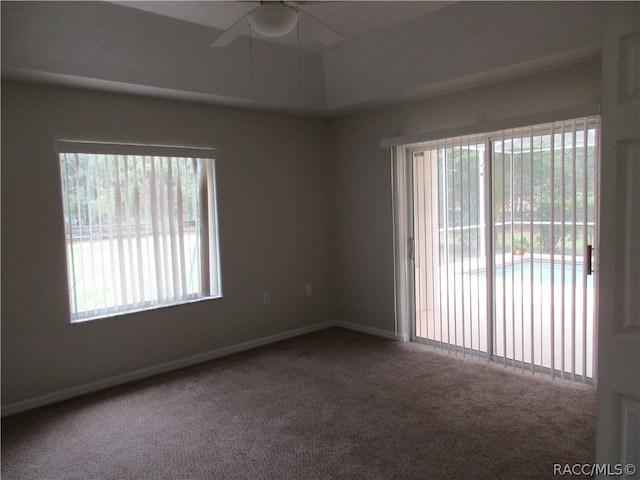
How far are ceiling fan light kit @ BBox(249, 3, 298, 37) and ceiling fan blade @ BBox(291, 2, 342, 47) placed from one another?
0.53ft

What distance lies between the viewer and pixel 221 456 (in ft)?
8.59

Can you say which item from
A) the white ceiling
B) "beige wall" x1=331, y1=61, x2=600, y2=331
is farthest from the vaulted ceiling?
"beige wall" x1=331, y1=61, x2=600, y2=331

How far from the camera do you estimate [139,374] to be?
3871 mm

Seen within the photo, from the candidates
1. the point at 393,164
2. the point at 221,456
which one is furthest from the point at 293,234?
the point at 221,456

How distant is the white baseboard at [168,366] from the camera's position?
3355mm

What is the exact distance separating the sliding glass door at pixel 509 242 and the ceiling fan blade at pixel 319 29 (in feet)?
5.43

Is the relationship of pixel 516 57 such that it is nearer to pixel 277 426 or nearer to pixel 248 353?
pixel 277 426

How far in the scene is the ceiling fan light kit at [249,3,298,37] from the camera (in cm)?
229

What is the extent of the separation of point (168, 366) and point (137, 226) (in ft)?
4.10

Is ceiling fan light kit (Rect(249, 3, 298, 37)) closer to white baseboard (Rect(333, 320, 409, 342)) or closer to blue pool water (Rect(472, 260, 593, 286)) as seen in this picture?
blue pool water (Rect(472, 260, 593, 286))

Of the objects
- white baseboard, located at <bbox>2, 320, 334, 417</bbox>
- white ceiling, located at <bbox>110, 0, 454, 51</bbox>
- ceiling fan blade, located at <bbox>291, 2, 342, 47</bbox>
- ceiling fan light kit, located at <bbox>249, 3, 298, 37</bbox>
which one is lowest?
white baseboard, located at <bbox>2, 320, 334, 417</bbox>

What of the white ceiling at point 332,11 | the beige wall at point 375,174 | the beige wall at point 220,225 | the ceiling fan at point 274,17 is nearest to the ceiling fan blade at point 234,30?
the ceiling fan at point 274,17

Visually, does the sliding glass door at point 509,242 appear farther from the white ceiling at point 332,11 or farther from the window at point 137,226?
the window at point 137,226

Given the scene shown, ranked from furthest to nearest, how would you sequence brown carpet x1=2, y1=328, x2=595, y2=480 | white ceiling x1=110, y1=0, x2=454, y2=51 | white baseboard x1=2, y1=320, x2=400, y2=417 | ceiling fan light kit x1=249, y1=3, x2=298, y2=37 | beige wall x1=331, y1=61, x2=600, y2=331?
beige wall x1=331, y1=61, x2=600, y2=331, white baseboard x1=2, y1=320, x2=400, y2=417, white ceiling x1=110, y1=0, x2=454, y2=51, brown carpet x1=2, y1=328, x2=595, y2=480, ceiling fan light kit x1=249, y1=3, x2=298, y2=37
